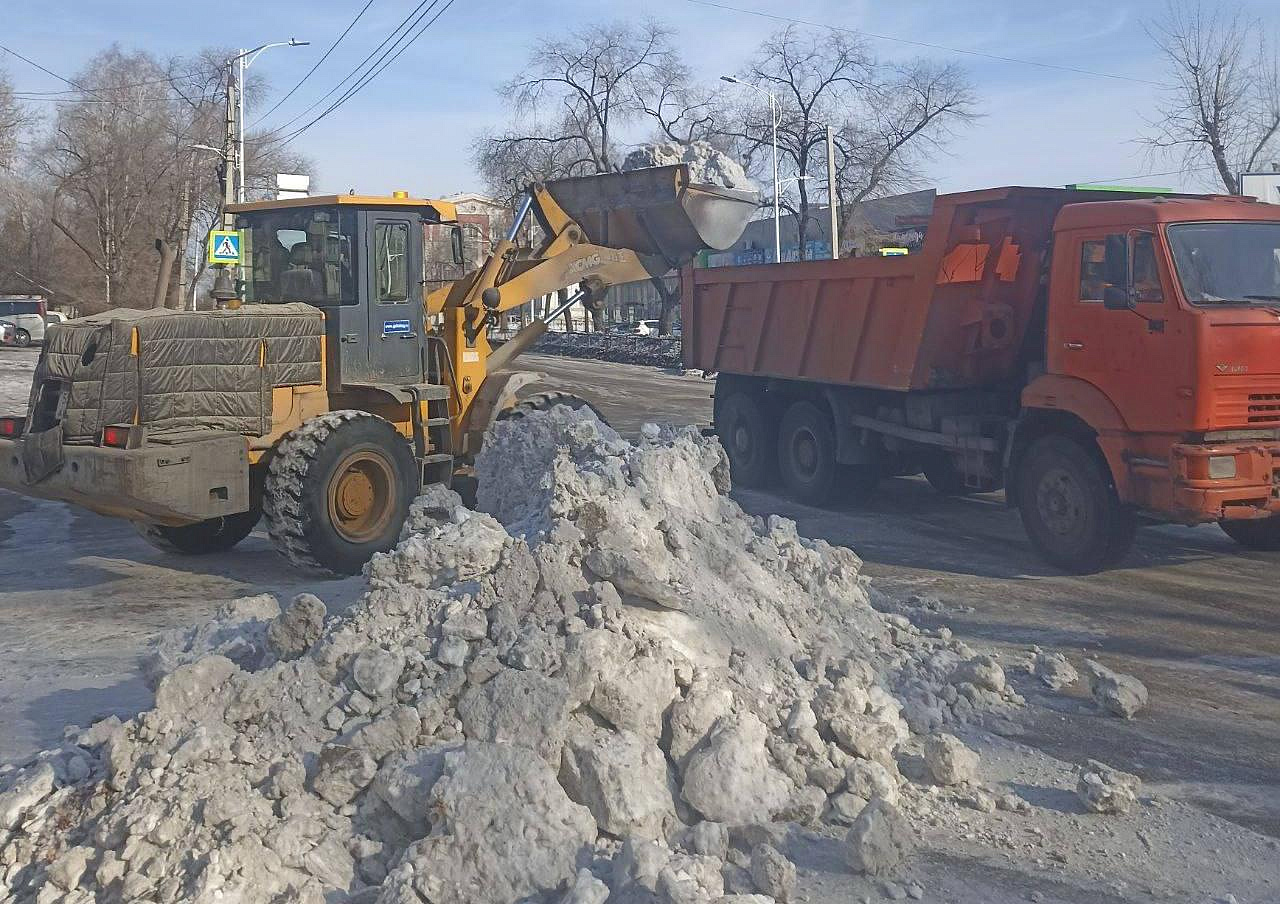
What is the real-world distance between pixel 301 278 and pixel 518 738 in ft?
19.4

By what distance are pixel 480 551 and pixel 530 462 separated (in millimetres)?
2528

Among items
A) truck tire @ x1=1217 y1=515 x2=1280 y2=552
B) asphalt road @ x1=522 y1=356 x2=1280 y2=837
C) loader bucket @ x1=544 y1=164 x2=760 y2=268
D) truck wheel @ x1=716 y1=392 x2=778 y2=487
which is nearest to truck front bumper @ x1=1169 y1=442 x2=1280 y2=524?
asphalt road @ x1=522 y1=356 x2=1280 y2=837

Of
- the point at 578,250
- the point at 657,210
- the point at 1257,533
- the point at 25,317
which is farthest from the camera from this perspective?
the point at 25,317

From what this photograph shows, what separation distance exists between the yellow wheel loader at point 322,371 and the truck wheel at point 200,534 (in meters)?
0.02

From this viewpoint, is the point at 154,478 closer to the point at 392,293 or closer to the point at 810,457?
the point at 392,293

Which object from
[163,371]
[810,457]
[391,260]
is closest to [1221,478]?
[810,457]

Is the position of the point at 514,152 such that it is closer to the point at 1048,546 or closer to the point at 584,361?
the point at 584,361

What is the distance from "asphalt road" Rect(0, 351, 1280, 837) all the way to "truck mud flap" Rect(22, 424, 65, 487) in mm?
928

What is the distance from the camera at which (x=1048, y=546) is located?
30.4 ft

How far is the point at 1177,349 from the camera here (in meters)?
8.19

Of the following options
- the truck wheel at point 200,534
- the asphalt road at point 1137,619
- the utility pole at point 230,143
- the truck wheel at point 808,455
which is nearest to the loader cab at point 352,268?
the truck wheel at point 200,534

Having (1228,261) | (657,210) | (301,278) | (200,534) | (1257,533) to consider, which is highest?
(657,210)

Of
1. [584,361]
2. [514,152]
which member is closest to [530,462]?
[584,361]

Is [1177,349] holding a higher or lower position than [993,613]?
higher
